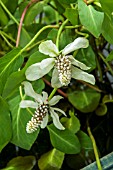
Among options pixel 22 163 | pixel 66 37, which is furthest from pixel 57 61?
pixel 22 163

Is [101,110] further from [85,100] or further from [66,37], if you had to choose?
[66,37]

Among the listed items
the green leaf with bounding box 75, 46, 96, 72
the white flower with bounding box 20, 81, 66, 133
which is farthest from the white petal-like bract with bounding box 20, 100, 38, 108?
the green leaf with bounding box 75, 46, 96, 72

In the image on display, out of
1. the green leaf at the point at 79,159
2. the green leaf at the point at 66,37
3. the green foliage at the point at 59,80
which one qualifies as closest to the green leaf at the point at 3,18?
the green foliage at the point at 59,80

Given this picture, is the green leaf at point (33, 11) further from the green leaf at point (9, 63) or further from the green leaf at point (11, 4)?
the green leaf at point (9, 63)

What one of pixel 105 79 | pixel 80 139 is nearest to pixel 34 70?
pixel 80 139

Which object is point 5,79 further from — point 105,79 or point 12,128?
point 105,79
